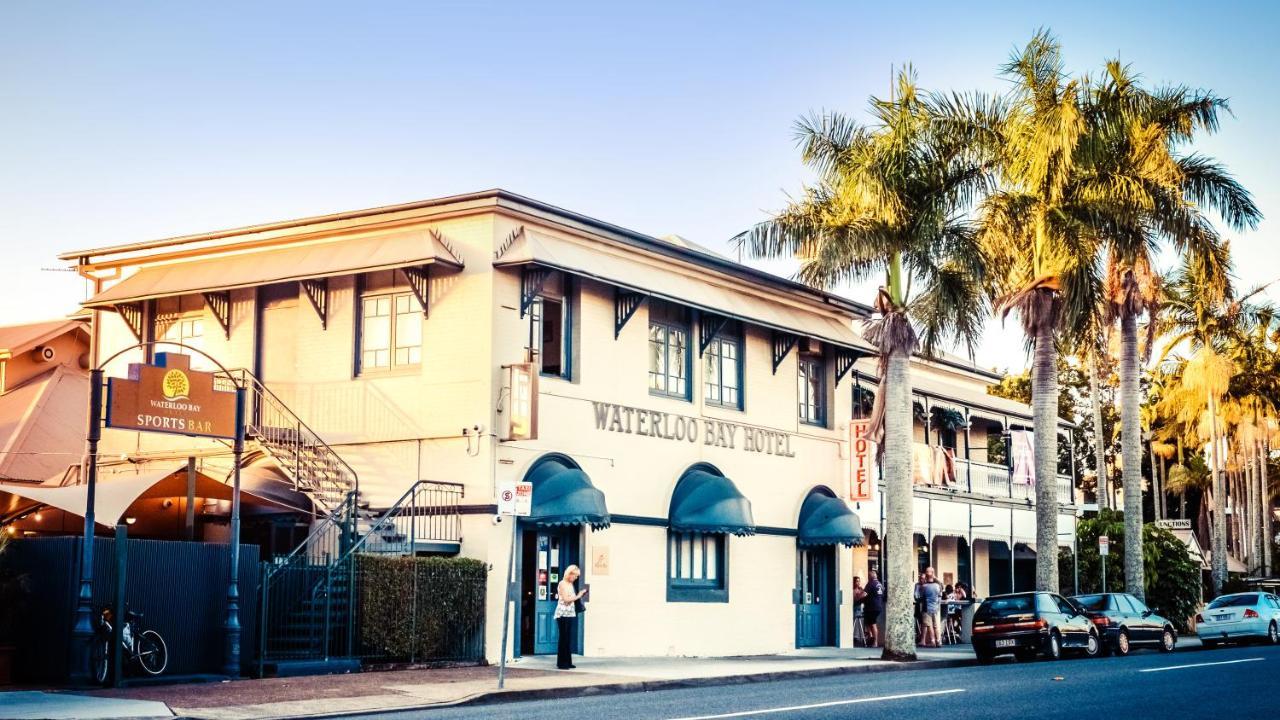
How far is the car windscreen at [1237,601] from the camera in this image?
34.3 metres

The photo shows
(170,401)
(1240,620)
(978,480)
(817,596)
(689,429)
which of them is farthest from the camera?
(978,480)

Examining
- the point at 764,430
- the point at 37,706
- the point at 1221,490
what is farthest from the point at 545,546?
the point at 1221,490

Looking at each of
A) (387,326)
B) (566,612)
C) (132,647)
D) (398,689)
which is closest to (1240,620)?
(566,612)

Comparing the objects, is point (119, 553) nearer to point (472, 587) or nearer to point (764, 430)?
point (472, 587)

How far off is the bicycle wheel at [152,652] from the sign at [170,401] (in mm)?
2563

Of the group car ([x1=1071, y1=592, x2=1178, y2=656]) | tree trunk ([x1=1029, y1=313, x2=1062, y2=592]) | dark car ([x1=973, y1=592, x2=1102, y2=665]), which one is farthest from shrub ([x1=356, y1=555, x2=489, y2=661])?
tree trunk ([x1=1029, y1=313, x2=1062, y2=592])

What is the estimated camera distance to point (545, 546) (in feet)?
79.7

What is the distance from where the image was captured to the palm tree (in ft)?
87.1

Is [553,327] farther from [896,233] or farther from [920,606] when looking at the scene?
[920,606]

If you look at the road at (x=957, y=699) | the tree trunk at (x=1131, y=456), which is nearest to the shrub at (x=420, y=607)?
the road at (x=957, y=699)

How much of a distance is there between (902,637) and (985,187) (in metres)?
8.82

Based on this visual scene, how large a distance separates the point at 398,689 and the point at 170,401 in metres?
4.73

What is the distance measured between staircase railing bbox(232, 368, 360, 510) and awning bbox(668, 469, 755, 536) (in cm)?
594

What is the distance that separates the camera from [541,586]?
79.5 ft
